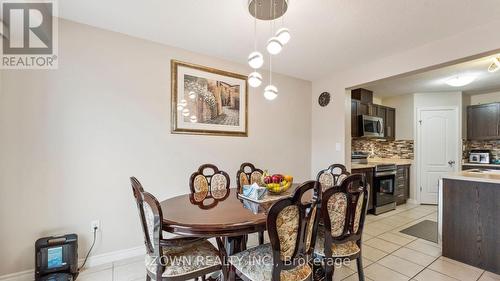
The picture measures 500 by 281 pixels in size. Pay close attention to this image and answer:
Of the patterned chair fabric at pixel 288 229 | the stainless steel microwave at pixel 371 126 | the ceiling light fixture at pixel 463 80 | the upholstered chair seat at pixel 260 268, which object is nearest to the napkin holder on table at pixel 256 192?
the upholstered chair seat at pixel 260 268

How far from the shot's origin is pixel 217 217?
157cm

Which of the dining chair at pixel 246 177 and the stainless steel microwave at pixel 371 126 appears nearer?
the dining chair at pixel 246 177

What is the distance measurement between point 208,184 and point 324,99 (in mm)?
2531

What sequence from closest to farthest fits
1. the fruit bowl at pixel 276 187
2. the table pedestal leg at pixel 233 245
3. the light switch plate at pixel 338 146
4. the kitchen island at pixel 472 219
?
the table pedestal leg at pixel 233 245
the fruit bowl at pixel 276 187
the kitchen island at pixel 472 219
the light switch plate at pixel 338 146

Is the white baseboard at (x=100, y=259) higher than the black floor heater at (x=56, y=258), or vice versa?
the black floor heater at (x=56, y=258)

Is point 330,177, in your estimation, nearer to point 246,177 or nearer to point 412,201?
point 246,177

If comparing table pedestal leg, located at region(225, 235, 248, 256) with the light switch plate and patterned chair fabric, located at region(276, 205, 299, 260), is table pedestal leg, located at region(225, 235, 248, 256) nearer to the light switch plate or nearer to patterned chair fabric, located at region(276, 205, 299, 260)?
patterned chair fabric, located at region(276, 205, 299, 260)

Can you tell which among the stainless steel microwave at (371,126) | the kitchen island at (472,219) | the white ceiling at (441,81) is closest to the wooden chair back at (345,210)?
the kitchen island at (472,219)

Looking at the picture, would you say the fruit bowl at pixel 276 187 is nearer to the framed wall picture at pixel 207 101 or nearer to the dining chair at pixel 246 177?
the dining chair at pixel 246 177

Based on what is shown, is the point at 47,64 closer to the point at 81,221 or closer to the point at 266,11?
the point at 81,221

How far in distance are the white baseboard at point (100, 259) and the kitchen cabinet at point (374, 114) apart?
3.93 meters

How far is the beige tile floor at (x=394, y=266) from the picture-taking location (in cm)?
221

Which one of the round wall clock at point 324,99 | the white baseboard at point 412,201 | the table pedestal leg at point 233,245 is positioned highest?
the round wall clock at point 324,99

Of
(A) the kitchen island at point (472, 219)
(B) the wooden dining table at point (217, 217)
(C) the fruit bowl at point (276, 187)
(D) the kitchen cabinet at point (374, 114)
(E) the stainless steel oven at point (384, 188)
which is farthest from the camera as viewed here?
(D) the kitchen cabinet at point (374, 114)
